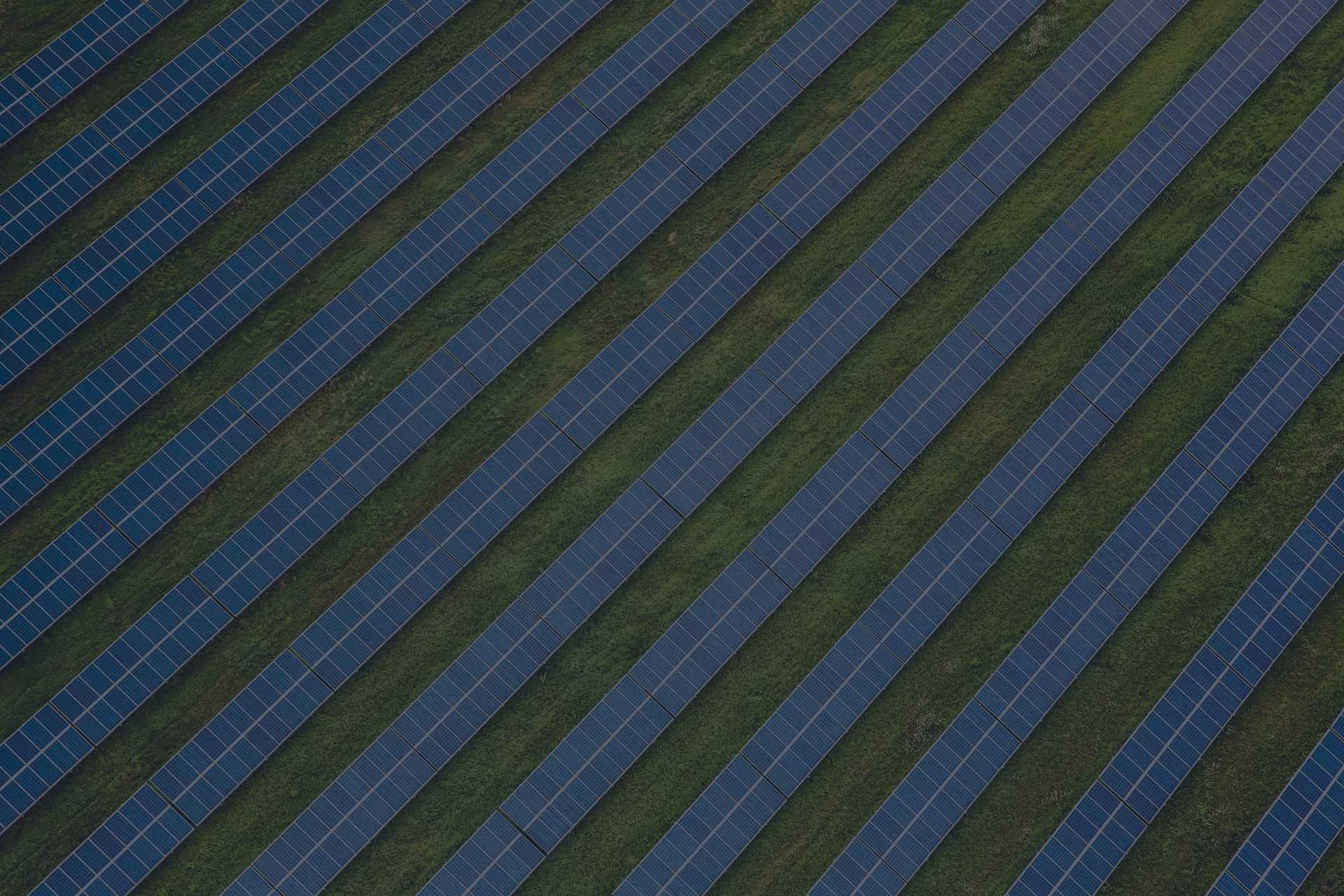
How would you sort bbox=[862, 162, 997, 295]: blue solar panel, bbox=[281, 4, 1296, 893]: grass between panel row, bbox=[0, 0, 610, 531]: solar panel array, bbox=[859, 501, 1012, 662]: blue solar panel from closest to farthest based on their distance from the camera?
bbox=[281, 4, 1296, 893]: grass between panel row < bbox=[859, 501, 1012, 662]: blue solar panel < bbox=[0, 0, 610, 531]: solar panel array < bbox=[862, 162, 997, 295]: blue solar panel

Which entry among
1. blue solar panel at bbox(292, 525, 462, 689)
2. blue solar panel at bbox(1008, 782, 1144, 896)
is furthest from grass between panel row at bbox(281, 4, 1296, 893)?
blue solar panel at bbox(1008, 782, 1144, 896)

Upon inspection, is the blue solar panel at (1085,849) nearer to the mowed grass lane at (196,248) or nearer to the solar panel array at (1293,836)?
the solar panel array at (1293,836)

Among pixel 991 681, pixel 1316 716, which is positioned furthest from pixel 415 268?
pixel 1316 716

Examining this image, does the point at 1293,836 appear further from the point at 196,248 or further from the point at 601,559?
the point at 196,248

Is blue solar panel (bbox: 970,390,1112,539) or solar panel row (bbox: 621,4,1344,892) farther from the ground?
blue solar panel (bbox: 970,390,1112,539)

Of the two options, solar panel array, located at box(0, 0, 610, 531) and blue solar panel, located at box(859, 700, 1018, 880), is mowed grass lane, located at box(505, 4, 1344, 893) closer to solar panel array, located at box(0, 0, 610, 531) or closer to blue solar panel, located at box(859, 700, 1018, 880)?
blue solar panel, located at box(859, 700, 1018, 880)

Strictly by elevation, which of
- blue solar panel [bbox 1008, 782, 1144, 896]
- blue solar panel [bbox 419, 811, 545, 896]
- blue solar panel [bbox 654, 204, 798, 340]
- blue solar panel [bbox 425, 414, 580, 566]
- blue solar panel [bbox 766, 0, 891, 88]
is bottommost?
blue solar panel [bbox 419, 811, 545, 896]

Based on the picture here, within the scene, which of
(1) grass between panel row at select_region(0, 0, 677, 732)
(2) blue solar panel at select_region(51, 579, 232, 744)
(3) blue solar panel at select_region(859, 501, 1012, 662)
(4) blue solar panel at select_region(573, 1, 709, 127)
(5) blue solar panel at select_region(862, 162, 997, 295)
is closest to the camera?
(2) blue solar panel at select_region(51, 579, 232, 744)

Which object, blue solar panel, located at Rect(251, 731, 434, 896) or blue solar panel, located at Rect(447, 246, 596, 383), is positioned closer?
blue solar panel, located at Rect(251, 731, 434, 896)
